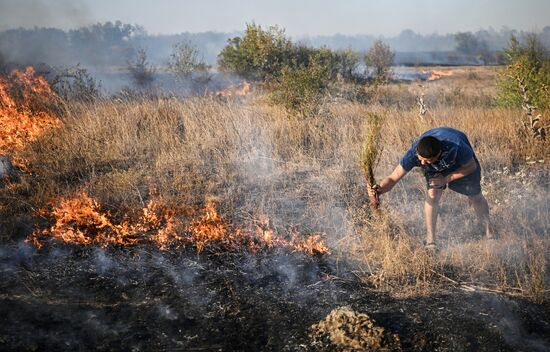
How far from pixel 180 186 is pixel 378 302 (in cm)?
345

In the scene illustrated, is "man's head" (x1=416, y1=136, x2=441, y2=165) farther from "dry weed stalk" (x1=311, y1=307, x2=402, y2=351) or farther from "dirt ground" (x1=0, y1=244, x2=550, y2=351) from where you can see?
"dry weed stalk" (x1=311, y1=307, x2=402, y2=351)

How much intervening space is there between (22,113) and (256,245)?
20.9 ft

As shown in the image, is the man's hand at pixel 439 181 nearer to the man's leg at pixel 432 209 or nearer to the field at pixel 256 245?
the man's leg at pixel 432 209

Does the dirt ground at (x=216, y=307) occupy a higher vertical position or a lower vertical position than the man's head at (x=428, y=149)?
lower

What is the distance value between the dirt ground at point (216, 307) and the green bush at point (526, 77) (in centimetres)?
519

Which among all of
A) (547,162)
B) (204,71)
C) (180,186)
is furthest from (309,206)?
(204,71)

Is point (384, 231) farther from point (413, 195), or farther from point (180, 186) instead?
point (180, 186)

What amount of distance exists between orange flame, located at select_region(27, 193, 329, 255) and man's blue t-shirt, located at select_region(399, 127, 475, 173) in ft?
4.40

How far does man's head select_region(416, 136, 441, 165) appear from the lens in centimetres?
357

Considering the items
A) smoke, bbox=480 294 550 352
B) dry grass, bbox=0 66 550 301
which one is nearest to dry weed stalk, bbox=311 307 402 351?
dry grass, bbox=0 66 550 301

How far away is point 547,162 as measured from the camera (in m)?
6.36

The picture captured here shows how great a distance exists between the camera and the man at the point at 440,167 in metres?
3.67

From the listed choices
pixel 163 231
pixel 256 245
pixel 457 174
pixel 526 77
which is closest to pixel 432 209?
pixel 457 174

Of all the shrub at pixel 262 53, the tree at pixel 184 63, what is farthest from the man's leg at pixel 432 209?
the tree at pixel 184 63
